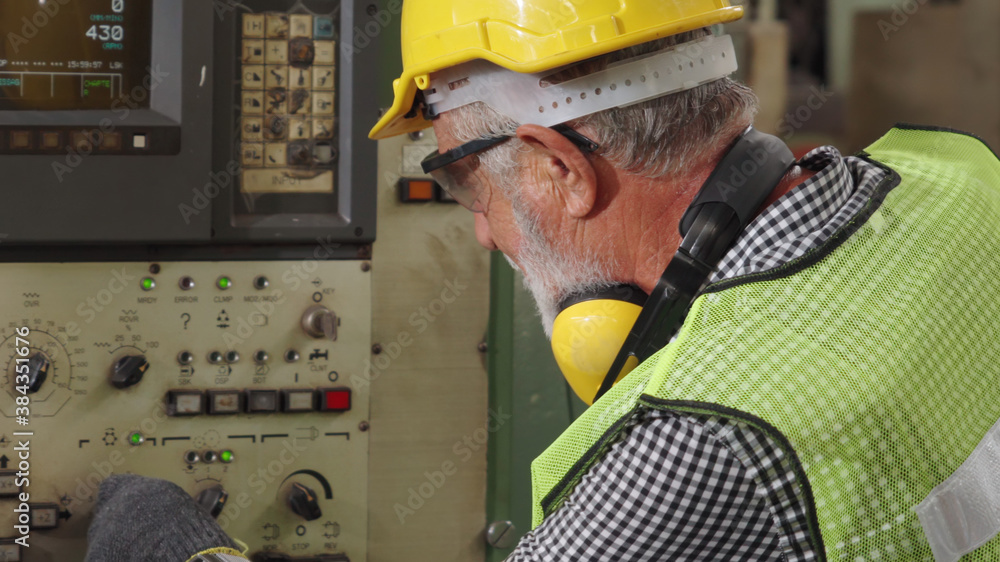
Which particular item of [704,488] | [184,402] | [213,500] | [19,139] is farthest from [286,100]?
[704,488]

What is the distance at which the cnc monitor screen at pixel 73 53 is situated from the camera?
114cm

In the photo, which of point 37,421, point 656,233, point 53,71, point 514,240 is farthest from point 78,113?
point 656,233

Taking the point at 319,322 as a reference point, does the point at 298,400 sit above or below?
below

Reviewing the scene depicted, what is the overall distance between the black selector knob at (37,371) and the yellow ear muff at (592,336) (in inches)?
27.8

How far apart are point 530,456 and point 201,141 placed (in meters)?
0.69

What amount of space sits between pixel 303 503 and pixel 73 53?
0.70 m

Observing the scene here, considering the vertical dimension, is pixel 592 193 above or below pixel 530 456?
above

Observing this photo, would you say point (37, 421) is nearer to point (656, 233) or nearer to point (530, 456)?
point (530, 456)

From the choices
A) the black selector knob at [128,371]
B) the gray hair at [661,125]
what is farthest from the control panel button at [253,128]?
the gray hair at [661,125]

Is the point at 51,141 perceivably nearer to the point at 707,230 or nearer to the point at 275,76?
the point at 275,76

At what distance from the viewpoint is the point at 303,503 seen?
1279 mm

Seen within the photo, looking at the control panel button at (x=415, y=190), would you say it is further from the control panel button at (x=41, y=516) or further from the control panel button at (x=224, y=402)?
the control panel button at (x=41, y=516)

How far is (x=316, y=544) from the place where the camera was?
133cm

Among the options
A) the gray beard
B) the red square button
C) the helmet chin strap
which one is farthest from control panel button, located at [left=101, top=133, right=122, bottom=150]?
the helmet chin strap
